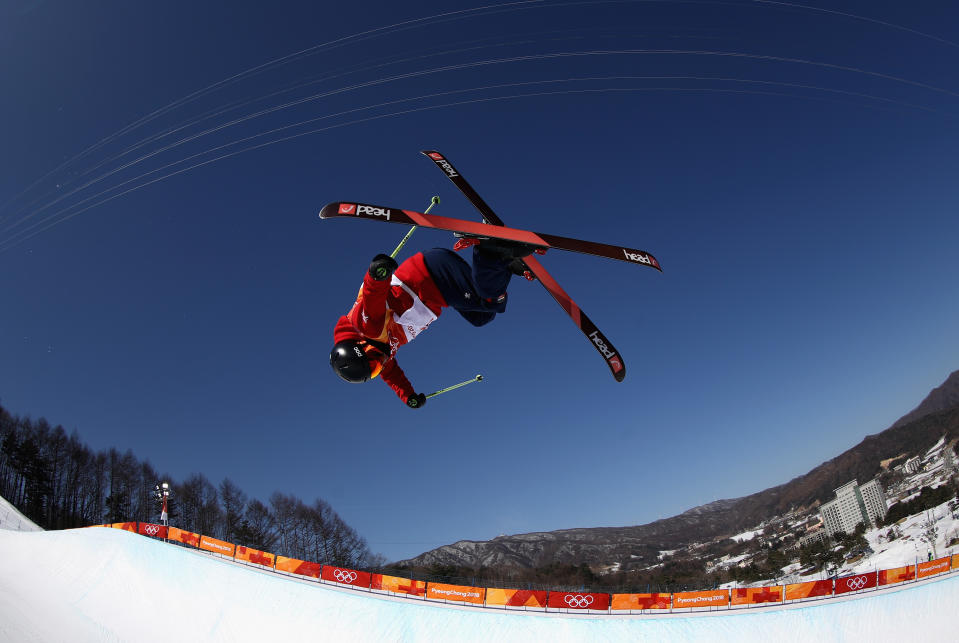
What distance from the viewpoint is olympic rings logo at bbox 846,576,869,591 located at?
17094 mm

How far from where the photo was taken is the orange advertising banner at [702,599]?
16.7 m

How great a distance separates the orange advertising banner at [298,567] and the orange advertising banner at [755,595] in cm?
1611

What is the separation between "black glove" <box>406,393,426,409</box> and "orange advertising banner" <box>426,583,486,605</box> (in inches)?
550

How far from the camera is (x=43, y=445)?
1588 inches

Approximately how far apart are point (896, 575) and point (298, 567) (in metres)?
24.2

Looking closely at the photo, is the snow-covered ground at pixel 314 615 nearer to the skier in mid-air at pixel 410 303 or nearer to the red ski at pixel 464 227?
the skier in mid-air at pixel 410 303

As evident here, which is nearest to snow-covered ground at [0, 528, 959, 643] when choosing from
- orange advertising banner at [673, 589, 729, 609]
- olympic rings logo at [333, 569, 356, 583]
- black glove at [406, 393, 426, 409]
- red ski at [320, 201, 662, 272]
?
orange advertising banner at [673, 589, 729, 609]

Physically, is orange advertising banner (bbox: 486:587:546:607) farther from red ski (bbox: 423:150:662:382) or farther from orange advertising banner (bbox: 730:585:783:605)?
red ski (bbox: 423:150:662:382)

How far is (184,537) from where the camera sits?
2225cm

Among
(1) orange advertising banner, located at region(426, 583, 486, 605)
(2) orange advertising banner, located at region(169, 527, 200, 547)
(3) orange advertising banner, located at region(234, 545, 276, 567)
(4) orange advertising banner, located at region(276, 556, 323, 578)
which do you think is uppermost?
(2) orange advertising banner, located at region(169, 527, 200, 547)

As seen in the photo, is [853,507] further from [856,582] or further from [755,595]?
[755,595]

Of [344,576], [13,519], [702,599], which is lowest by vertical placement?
[702,599]

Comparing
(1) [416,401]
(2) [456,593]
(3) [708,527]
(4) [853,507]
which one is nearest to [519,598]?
(2) [456,593]

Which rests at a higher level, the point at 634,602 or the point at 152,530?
the point at 152,530
